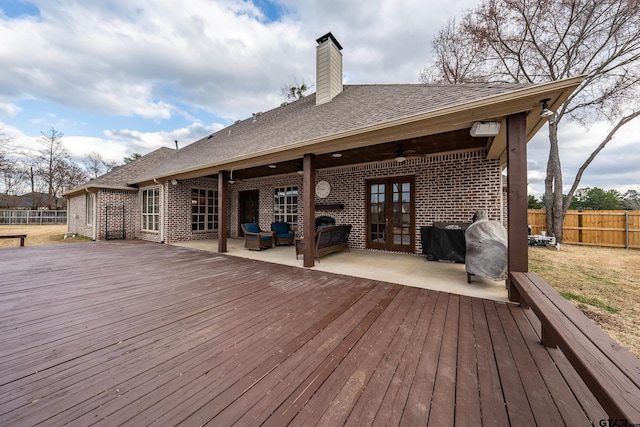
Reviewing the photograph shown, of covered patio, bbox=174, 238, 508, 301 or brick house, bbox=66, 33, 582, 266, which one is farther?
covered patio, bbox=174, 238, 508, 301

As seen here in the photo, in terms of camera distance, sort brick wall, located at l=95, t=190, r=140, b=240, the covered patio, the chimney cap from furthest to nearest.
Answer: brick wall, located at l=95, t=190, r=140, b=240, the chimney cap, the covered patio

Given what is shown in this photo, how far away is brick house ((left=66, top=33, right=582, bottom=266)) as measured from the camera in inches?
127

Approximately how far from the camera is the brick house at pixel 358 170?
3234 mm

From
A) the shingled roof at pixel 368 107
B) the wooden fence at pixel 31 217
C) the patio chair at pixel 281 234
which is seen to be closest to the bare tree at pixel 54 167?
the wooden fence at pixel 31 217

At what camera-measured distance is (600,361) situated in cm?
114

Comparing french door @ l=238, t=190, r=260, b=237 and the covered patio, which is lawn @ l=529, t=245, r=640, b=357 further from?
french door @ l=238, t=190, r=260, b=237

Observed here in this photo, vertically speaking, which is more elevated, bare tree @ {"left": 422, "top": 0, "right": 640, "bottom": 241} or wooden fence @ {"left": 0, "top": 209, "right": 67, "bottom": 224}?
bare tree @ {"left": 422, "top": 0, "right": 640, "bottom": 241}

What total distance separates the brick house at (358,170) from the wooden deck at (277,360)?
1875 millimetres

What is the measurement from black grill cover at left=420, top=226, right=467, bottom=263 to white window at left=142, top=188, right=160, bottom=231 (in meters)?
9.78

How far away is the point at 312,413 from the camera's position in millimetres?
1302

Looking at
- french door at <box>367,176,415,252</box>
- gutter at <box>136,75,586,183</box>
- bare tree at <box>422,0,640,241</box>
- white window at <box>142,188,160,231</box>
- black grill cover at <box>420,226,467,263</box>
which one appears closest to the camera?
gutter at <box>136,75,586,183</box>

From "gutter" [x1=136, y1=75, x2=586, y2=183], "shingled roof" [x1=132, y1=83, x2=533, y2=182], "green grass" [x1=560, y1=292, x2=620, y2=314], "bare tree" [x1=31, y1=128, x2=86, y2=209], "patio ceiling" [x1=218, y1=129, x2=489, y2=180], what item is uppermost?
"bare tree" [x1=31, y1=128, x2=86, y2=209]

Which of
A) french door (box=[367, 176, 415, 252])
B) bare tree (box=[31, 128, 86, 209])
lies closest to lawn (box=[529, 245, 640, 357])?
french door (box=[367, 176, 415, 252])

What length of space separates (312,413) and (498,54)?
47.2ft
